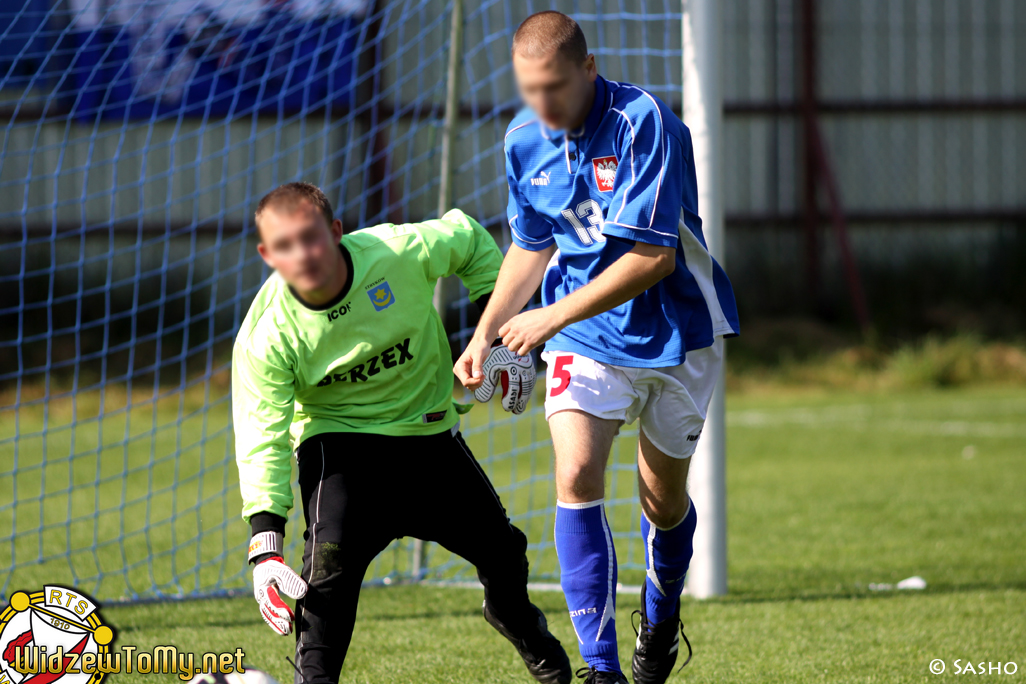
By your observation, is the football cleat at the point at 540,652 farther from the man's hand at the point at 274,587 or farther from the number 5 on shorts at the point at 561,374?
the man's hand at the point at 274,587

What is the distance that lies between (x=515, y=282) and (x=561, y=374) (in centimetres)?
27

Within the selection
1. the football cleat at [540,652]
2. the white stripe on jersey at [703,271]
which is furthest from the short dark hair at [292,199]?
the football cleat at [540,652]

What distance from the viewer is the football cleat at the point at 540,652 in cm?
278

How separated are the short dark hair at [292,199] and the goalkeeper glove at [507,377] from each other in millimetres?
524

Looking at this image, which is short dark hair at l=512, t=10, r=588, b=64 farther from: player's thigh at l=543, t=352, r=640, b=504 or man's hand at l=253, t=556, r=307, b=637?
man's hand at l=253, t=556, r=307, b=637

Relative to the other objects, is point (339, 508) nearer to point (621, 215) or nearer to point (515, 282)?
point (515, 282)

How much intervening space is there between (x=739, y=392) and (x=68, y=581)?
7.99 metres

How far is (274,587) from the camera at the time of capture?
223 centimetres

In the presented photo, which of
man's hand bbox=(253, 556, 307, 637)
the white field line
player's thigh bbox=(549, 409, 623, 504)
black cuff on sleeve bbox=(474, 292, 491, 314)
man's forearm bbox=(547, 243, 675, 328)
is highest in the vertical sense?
man's forearm bbox=(547, 243, 675, 328)

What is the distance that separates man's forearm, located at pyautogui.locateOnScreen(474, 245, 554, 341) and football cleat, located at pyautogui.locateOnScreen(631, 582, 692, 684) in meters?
0.99

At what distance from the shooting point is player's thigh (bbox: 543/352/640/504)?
2.63 metres

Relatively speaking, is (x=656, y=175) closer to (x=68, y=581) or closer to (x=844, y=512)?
(x=68, y=581)

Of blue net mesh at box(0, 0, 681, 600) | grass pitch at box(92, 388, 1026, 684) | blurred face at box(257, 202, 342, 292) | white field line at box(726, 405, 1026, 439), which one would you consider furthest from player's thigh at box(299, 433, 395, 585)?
white field line at box(726, 405, 1026, 439)

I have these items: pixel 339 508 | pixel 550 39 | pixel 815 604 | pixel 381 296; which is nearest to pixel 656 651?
pixel 339 508
